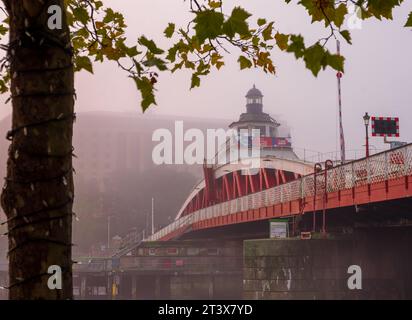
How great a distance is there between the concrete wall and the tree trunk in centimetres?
2774

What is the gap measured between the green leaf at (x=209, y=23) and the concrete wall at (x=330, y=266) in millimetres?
27888

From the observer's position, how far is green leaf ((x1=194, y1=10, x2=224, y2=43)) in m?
3.96

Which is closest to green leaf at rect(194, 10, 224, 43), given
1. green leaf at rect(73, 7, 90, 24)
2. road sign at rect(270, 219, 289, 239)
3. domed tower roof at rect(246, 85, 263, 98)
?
green leaf at rect(73, 7, 90, 24)

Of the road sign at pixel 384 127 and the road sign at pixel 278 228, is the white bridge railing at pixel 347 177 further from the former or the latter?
the road sign at pixel 384 127

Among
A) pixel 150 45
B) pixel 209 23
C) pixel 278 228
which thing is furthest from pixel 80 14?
pixel 278 228

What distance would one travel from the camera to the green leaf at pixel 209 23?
13.0 ft

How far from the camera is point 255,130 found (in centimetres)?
10556

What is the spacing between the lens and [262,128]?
109m

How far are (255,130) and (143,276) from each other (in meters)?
34.0

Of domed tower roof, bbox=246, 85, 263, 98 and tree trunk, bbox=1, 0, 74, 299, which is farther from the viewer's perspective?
domed tower roof, bbox=246, 85, 263, 98

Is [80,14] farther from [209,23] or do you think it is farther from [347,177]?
[347,177]

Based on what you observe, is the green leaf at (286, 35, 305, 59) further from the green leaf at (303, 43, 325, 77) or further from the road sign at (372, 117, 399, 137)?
the road sign at (372, 117, 399, 137)

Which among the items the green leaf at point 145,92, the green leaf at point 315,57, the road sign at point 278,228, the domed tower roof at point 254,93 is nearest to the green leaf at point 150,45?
the green leaf at point 145,92

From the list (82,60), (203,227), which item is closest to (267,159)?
(203,227)
